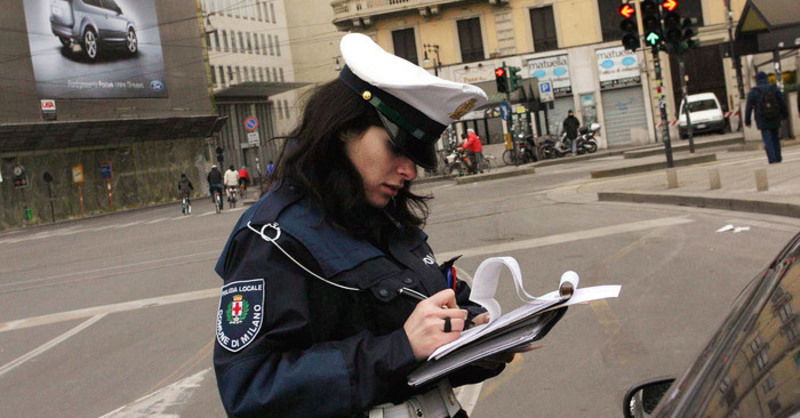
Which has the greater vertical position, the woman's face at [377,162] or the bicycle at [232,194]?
the woman's face at [377,162]

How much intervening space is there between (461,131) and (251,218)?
42.7 meters

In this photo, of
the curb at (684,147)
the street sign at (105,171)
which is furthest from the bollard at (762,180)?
A: the street sign at (105,171)

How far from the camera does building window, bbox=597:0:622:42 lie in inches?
1745

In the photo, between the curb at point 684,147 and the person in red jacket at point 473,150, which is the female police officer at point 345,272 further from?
the person in red jacket at point 473,150

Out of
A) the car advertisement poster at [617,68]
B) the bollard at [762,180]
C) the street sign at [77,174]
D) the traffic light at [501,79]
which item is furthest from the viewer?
the street sign at [77,174]

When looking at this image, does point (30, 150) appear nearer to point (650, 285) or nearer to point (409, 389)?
point (650, 285)

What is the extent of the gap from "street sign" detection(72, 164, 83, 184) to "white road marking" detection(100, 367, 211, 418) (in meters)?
47.6

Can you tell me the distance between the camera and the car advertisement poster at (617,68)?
43844 millimetres

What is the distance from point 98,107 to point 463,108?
177ft

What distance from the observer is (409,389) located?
2039mm

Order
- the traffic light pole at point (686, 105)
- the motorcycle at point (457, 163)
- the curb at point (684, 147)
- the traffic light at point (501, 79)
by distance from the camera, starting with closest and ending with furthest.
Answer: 1. the traffic light pole at point (686, 105)
2. the curb at point (684, 147)
3. the traffic light at point (501, 79)
4. the motorcycle at point (457, 163)

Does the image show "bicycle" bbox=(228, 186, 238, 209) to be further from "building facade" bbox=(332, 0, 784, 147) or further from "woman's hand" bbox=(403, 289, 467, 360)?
"woman's hand" bbox=(403, 289, 467, 360)

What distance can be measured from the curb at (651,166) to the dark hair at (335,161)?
66.8ft

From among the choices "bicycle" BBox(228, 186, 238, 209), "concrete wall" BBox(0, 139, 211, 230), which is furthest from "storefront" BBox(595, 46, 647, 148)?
"concrete wall" BBox(0, 139, 211, 230)
